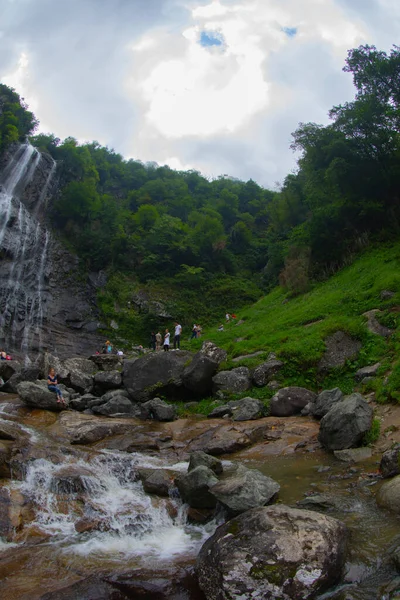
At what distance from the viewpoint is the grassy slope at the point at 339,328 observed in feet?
46.2

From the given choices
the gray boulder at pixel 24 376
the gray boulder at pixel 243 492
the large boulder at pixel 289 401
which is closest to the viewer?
the gray boulder at pixel 243 492

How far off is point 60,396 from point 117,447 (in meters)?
4.41

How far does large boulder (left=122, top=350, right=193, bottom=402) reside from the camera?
16672 millimetres

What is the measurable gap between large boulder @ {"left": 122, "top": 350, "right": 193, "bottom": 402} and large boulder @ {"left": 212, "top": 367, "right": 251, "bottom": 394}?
1.58 metres

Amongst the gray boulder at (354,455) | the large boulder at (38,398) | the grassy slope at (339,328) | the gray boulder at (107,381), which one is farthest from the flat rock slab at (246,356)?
the gray boulder at (354,455)

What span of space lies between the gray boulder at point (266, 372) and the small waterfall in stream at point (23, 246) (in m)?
20.9

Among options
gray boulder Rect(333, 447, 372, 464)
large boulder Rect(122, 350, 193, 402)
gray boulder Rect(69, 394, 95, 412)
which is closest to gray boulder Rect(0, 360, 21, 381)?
gray boulder Rect(69, 394, 95, 412)

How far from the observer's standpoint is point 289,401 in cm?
1316

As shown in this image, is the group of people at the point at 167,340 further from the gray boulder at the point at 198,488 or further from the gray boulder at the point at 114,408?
the gray boulder at the point at 198,488

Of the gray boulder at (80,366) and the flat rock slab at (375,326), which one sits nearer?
the flat rock slab at (375,326)

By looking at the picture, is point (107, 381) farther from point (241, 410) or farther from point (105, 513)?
point (105, 513)

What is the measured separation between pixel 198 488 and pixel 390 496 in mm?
3155

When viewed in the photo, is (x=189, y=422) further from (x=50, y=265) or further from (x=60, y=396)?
(x=50, y=265)

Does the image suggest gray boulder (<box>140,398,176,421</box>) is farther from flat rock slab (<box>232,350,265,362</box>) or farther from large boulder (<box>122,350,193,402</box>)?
flat rock slab (<box>232,350,265,362</box>)
